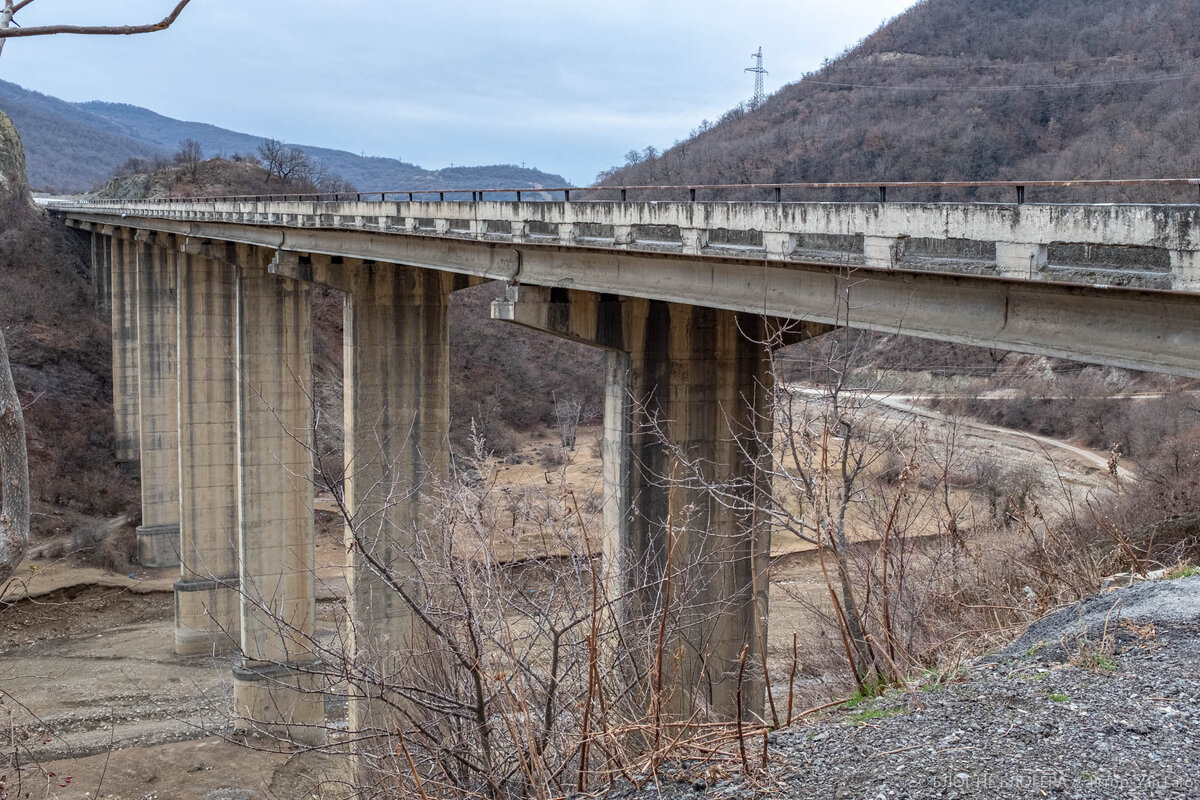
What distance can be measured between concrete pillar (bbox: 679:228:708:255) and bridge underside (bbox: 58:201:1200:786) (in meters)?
A: 0.13

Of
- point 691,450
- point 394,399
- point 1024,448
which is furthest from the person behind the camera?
point 1024,448

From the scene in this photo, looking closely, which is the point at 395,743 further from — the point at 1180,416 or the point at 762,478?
the point at 1180,416

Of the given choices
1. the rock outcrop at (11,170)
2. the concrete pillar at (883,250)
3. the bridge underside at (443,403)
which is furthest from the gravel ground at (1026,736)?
the rock outcrop at (11,170)

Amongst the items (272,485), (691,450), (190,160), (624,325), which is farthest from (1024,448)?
(190,160)

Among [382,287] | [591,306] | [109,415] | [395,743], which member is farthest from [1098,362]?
[109,415]

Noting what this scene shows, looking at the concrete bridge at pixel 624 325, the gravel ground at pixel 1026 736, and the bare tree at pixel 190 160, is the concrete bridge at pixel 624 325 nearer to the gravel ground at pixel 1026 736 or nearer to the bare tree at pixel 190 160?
the gravel ground at pixel 1026 736

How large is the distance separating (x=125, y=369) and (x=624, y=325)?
34.6 metres

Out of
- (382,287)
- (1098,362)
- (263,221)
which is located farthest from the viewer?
(263,221)

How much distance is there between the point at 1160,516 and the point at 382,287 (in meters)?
14.6

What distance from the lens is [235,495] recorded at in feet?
100.0

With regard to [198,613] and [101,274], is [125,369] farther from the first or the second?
[198,613]

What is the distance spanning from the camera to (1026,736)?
6.29m

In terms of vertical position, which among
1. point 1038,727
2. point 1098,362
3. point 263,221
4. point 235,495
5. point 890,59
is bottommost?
point 235,495

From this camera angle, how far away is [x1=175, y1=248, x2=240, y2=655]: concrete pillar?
29516 millimetres
